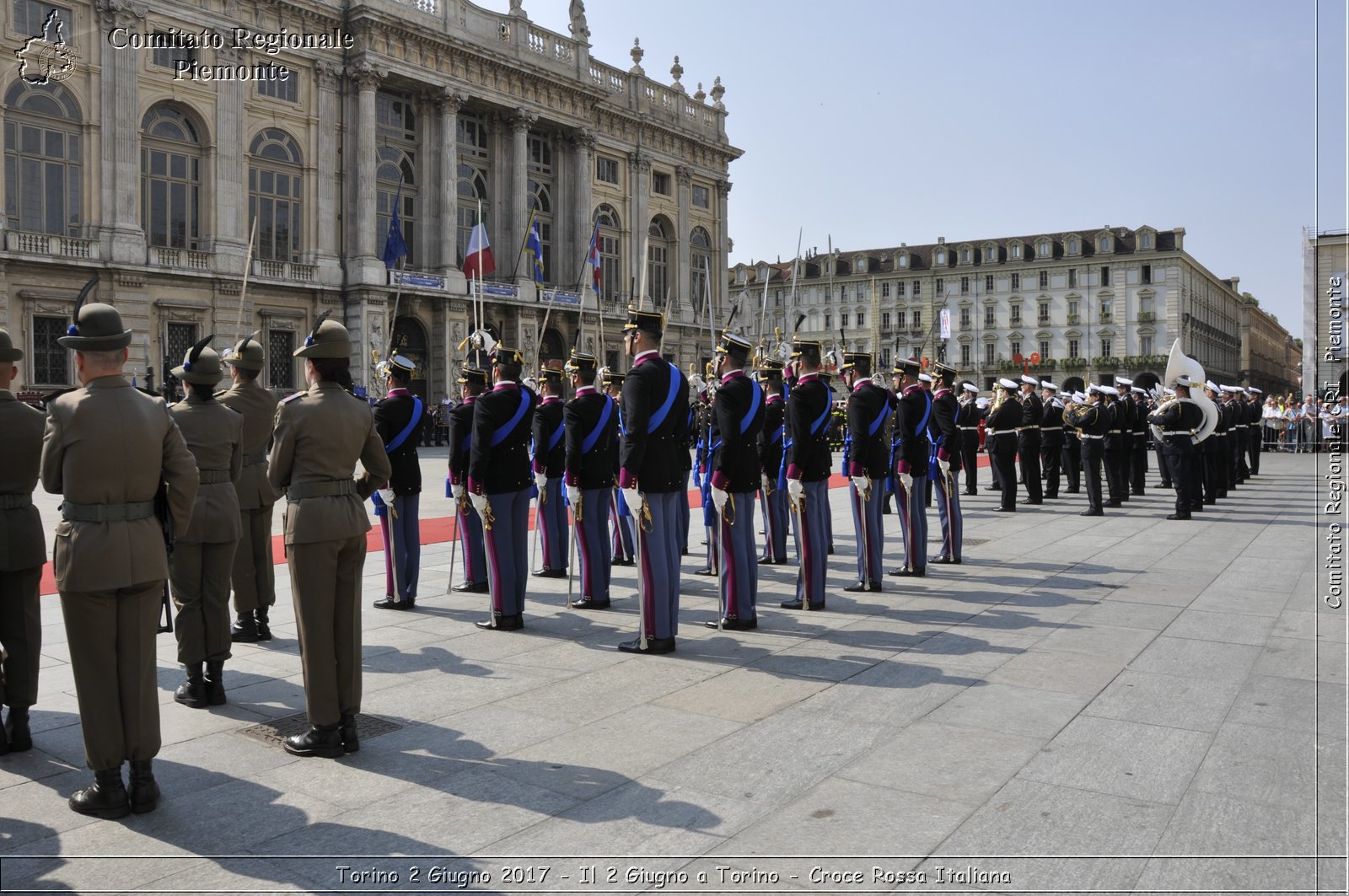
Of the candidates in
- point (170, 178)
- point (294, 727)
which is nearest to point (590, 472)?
point (294, 727)

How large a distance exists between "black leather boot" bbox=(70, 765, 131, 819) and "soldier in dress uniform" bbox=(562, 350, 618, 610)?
15.0 feet

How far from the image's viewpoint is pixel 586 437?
31.2ft

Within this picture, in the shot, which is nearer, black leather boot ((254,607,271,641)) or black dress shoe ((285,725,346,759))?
black dress shoe ((285,725,346,759))

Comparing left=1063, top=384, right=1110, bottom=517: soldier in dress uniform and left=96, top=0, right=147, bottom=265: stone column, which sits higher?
left=96, top=0, right=147, bottom=265: stone column

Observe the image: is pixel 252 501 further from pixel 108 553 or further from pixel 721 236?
pixel 721 236

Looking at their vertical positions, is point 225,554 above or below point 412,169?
below

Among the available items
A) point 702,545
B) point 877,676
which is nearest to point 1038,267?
point 702,545

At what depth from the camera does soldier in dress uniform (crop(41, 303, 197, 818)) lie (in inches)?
173

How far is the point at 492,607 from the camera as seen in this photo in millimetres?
7965

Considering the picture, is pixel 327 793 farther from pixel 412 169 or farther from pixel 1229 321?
pixel 1229 321

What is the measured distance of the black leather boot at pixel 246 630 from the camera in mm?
7590

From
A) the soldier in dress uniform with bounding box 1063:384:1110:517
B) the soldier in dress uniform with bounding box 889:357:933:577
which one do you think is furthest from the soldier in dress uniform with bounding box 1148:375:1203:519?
the soldier in dress uniform with bounding box 889:357:933:577

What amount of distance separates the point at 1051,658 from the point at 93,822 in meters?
5.68

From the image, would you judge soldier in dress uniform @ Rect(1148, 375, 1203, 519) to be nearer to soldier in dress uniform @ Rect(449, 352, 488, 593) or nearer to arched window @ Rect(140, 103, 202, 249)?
soldier in dress uniform @ Rect(449, 352, 488, 593)
